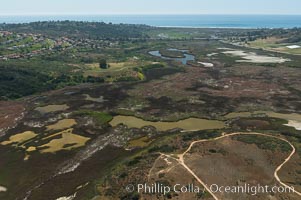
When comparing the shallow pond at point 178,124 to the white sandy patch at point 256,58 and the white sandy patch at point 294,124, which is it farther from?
the white sandy patch at point 256,58

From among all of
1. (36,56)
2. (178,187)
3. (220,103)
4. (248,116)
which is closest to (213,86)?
(220,103)

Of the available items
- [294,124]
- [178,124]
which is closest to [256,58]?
[294,124]

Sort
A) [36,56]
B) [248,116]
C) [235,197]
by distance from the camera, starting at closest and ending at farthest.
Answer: [235,197]
[248,116]
[36,56]

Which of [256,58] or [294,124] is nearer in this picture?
[294,124]

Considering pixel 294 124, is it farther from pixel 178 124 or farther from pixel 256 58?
pixel 256 58

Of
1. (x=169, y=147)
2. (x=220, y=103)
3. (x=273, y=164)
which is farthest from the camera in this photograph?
(x=220, y=103)

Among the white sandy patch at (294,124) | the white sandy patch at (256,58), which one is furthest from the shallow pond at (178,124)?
the white sandy patch at (256,58)

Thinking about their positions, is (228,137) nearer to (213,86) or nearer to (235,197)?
(235,197)

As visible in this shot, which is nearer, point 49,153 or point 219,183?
point 219,183

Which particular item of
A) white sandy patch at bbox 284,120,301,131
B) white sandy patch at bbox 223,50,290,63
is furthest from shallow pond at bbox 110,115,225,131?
white sandy patch at bbox 223,50,290,63
